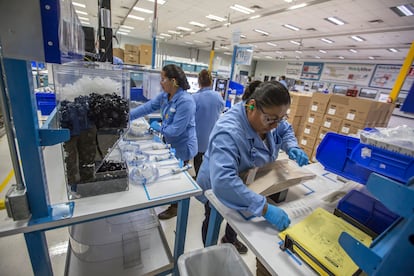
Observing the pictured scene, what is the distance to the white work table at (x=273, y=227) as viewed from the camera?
0.71 m

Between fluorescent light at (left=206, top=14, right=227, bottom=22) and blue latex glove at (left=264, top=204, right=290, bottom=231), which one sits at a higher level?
fluorescent light at (left=206, top=14, right=227, bottom=22)

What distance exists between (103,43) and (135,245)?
1908 millimetres

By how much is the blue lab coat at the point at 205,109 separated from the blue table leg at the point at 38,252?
6.55 ft

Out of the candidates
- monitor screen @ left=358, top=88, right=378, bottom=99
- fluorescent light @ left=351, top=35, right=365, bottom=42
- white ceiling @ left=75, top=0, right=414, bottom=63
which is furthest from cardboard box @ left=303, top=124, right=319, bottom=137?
monitor screen @ left=358, top=88, right=378, bottom=99

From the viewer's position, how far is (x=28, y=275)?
1357 millimetres

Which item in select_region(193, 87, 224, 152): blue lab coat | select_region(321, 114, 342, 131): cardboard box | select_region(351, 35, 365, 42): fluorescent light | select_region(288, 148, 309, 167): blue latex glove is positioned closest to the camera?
select_region(288, 148, 309, 167): blue latex glove

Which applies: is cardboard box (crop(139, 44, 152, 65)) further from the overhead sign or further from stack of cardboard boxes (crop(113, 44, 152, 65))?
the overhead sign

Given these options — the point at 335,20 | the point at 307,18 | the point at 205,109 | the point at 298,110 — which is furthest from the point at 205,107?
the point at 335,20

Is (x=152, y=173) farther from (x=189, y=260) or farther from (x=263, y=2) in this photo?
(x=263, y=2)

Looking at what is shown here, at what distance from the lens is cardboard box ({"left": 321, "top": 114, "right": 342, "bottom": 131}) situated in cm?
351

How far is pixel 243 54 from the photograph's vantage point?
3486mm

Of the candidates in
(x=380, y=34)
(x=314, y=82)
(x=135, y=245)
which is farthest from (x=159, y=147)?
(x=314, y=82)

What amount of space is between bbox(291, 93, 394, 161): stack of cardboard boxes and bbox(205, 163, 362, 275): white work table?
2027mm

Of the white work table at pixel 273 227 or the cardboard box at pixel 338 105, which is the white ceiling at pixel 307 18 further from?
the white work table at pixel 273 227
